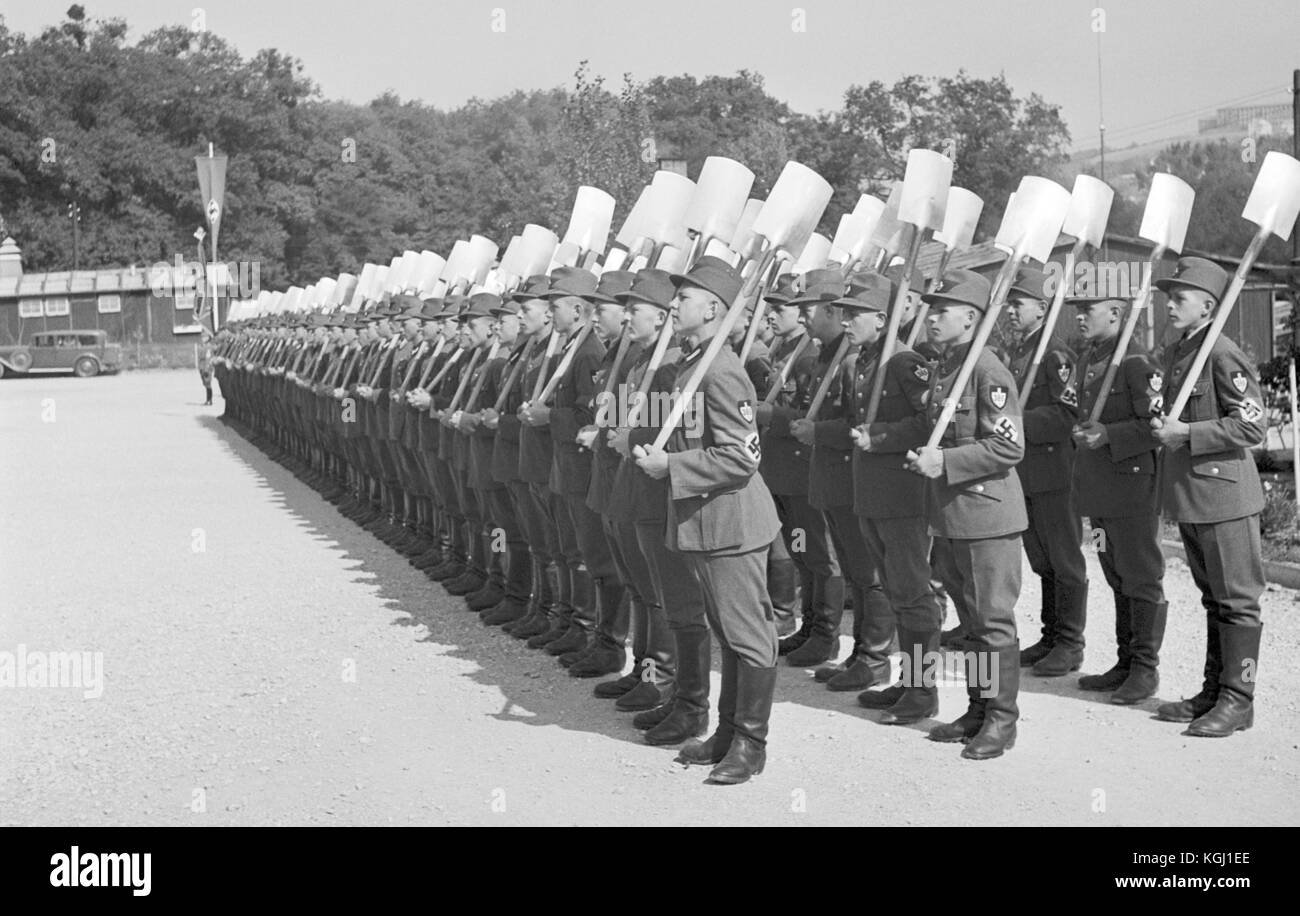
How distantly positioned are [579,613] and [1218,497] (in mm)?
3345

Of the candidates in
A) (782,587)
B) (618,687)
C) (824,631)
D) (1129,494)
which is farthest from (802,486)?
(1129,494)

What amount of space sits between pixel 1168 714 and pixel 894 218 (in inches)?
112

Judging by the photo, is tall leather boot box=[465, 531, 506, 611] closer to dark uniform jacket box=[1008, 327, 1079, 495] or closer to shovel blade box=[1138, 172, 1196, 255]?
dark uniform jacket box=[1008, 327, 1079, 495]

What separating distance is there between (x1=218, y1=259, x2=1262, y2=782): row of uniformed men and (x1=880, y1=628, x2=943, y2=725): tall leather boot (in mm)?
12

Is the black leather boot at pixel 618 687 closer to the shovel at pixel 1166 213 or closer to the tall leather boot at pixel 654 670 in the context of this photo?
the tall leather boot at pixel 654 670

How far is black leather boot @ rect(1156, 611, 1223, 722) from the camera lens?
685 centimetres

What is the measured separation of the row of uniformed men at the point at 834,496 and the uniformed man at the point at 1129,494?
10mm

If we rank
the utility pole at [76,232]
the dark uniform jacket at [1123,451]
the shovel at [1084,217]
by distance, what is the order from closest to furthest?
the dark uniform jacket at [1123,451], the shovel at [1084,217], the utility pole at [76,232]

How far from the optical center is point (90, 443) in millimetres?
25484

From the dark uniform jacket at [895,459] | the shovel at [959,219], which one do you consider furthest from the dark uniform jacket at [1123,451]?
the shovel at [959,219]

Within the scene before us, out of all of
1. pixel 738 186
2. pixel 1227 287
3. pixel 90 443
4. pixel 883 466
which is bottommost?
pixel 90 443

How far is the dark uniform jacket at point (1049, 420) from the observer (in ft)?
25.6
